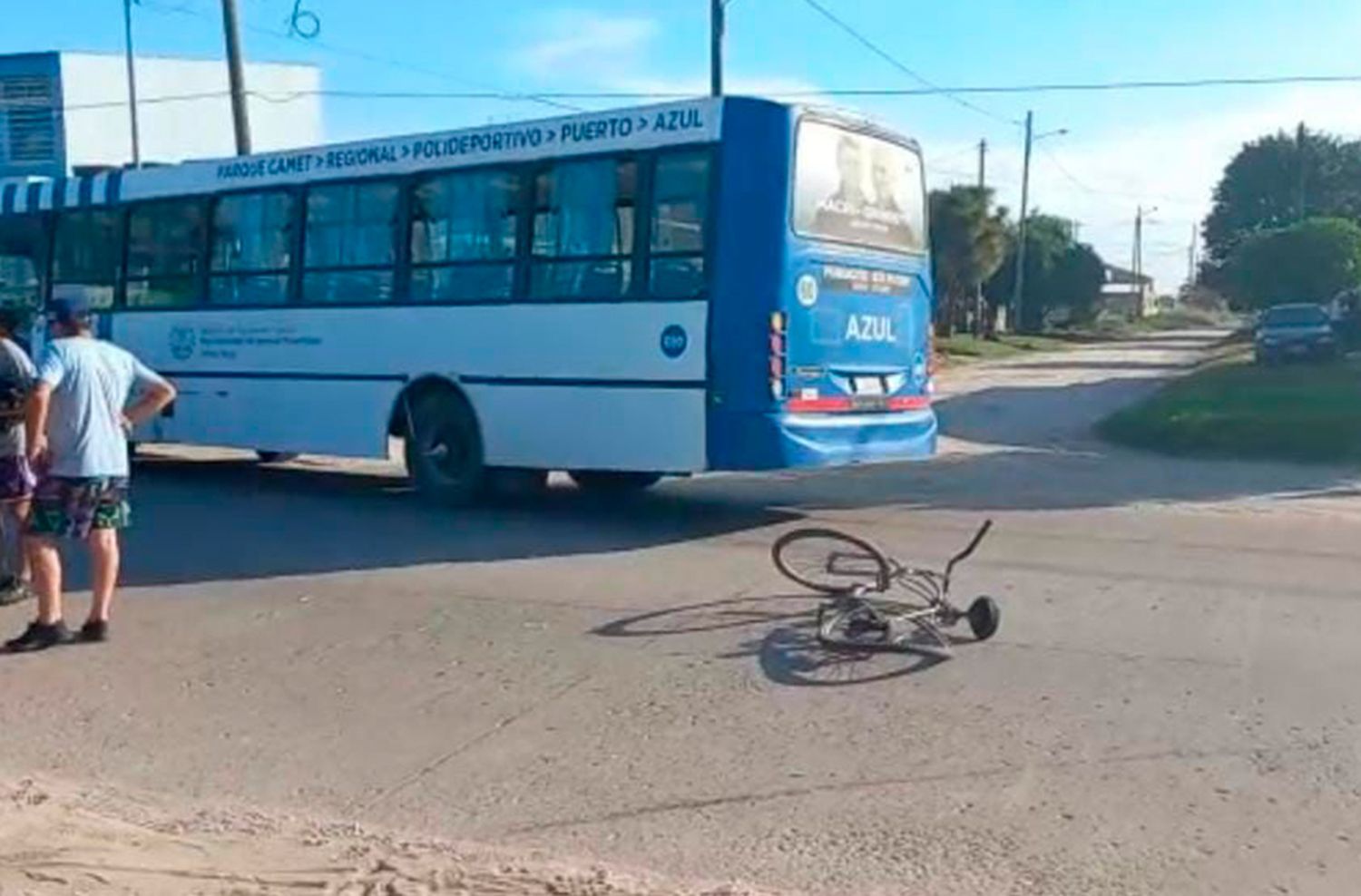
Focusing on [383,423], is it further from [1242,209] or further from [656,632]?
[1242,209]

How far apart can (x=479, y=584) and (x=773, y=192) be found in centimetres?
347

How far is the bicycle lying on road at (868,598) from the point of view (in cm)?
692

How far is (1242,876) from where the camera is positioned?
4238 millimetres

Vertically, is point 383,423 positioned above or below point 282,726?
above

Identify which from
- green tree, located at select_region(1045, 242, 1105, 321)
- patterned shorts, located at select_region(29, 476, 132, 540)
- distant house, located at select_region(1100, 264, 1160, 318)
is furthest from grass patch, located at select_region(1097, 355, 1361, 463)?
distant house, located at select_region(1100, 264, 1160, 318)

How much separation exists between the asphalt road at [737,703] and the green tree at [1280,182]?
79485mm

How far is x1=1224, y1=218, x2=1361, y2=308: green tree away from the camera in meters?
48.7

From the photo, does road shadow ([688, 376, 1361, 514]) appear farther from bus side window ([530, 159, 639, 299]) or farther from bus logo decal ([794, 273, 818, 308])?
bus side window ([530, 159, 639, 299])

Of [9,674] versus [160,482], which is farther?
[160,482]

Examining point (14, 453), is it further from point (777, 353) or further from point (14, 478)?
point (777, 353)

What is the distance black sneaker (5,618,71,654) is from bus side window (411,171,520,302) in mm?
4919

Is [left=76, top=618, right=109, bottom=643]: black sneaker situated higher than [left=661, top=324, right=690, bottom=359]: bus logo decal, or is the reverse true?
[left=661, top=324, right=690, bottom=359]: bus logo decal

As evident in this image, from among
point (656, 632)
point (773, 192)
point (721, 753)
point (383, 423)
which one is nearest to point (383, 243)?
point (383, 423)

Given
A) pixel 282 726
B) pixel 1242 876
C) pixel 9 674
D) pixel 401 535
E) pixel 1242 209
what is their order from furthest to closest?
pixel 1242 209 → pixel 401 535 → pixel 9 674 → pixel 282 726 → pixel 1242 876
